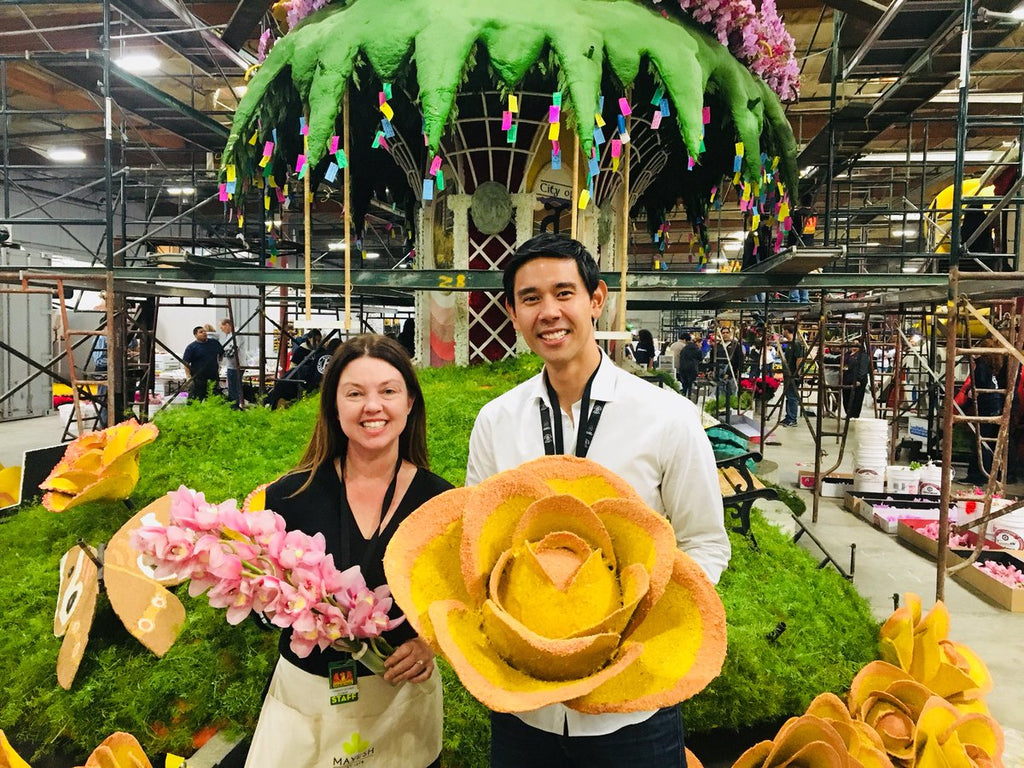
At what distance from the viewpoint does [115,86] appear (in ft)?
26.1

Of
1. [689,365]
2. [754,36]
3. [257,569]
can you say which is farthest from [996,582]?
[689,365]

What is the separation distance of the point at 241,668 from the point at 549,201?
541 centimetres

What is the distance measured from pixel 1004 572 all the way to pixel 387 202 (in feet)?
30.1

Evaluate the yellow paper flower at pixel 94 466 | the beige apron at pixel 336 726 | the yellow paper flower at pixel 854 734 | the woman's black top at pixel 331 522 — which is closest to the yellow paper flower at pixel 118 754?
the beige apron at pixel 336 726

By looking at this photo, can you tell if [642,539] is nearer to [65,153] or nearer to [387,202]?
[387,202]

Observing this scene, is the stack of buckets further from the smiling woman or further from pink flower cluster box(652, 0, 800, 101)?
the smiling woman

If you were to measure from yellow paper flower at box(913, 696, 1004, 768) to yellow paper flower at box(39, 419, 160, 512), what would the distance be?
4399 millimetres

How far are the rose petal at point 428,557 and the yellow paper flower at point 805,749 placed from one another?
1.78 m

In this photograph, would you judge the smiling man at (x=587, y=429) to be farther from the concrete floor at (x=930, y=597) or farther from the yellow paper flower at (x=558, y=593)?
the concrete floor at (x=930, y=597)

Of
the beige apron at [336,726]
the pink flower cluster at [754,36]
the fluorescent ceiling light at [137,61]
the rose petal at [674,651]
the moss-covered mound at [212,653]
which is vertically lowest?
the moss-covered mound at [212,653]

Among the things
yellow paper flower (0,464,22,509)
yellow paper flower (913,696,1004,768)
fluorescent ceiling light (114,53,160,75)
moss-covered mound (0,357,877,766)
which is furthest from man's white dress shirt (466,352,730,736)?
fluorescent ceiling light (114,53,160,75)

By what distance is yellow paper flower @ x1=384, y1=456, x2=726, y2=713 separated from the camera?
1222 mm

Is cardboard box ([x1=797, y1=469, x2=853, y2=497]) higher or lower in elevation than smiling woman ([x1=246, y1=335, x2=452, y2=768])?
lower

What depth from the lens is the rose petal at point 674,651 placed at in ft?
4.14
